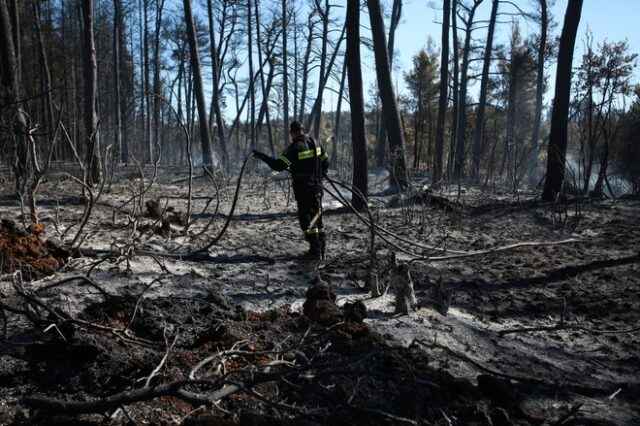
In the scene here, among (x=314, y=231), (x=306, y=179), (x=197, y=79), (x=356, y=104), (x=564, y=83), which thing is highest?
→ (x=197, y=79)

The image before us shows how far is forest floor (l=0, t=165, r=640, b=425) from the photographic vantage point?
2.40 metres

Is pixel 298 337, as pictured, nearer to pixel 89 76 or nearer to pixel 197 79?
pixel 89 76

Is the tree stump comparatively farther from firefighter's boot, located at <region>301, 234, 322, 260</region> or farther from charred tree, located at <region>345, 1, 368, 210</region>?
charred tree, located at <region>345, 1, 368, 210</region>

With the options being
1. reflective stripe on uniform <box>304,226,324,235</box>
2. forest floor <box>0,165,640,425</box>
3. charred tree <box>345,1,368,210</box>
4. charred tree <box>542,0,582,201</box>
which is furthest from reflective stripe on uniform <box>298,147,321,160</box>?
charred tree <box>542,0,582,201</box>

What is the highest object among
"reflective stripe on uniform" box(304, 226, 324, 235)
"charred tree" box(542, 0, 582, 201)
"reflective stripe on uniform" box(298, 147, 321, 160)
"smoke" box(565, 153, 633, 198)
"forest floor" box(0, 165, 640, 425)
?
"charred tree" box(542, 0, 582, 201)

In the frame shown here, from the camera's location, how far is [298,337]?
3.22m

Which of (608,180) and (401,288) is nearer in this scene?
(401,288)

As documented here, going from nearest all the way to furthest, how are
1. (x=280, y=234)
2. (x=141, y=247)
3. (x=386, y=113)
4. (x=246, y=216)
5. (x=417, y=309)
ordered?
(x=417, y=309) → (x=141, y=247) → (x=280, y=234) → (x=246, y=216) → (x=386, y=113)

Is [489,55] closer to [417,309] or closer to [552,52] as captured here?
[552,52]

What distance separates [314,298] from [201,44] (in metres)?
26.8

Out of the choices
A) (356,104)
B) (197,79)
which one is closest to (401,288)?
(356,104)

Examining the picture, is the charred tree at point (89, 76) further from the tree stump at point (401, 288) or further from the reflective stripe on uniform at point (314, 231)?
the tree stump at point (401, 288)

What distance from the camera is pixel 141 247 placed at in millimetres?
5344

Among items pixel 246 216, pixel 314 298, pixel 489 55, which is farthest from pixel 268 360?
pixel 489 55
